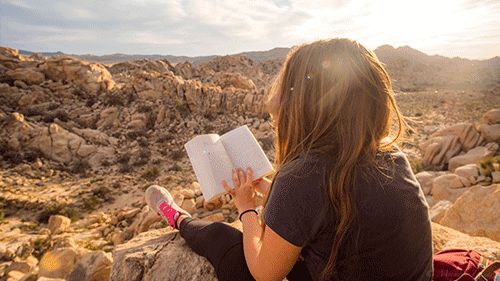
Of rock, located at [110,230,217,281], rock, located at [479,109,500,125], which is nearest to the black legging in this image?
rock, located at [110,230,217,281]

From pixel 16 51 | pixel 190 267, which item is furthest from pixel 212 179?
pixel 16 51

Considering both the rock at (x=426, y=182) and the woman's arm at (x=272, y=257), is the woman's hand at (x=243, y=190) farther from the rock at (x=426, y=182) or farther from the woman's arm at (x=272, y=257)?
the rock at (x=426, y=182)

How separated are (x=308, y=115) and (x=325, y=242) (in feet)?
1.94

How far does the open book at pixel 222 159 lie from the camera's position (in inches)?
65.0

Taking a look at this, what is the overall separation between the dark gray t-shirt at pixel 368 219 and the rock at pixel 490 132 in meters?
8.93

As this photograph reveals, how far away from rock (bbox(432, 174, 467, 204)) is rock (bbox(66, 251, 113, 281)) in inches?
240

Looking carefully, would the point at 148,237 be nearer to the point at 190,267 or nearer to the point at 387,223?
the point at 190,267

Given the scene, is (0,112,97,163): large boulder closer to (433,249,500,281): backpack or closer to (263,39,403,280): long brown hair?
(263,39,403,280): long brown hair

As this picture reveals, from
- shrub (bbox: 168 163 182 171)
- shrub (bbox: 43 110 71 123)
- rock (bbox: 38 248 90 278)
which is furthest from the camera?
shrub (bbox: 43 110 71 123)

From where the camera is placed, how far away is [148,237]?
7.23 feet

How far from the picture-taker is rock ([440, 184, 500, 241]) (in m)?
2.54

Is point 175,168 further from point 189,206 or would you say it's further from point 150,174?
point 189,206

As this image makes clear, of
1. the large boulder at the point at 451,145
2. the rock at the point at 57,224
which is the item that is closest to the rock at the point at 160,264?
the rock at the point at 57,224

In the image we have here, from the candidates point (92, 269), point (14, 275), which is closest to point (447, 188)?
point (92, 269)
